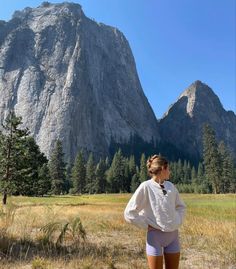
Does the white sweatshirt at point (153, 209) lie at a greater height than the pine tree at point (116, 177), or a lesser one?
lesser

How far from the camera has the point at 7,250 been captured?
786cm

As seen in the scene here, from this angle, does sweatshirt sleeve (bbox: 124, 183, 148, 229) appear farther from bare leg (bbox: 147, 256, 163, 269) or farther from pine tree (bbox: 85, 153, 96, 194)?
pine tree (bbox: 85, 153, 96, 194)

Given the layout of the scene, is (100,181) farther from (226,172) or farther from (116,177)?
(226,172)

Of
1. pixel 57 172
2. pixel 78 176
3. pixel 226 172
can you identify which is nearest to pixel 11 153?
pixel 57 172

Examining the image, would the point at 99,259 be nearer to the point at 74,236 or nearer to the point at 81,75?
the point at 74,236

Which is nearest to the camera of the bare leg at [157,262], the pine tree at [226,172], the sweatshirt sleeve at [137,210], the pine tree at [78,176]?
the bare leg at [157,262]

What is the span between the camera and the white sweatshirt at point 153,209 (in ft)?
17.4

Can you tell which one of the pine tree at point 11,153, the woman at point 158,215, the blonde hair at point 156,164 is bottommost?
the woman at point 158,215

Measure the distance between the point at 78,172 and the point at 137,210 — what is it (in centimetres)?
10829

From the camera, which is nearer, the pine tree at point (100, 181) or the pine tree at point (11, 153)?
the pine tree at point (11, 153)

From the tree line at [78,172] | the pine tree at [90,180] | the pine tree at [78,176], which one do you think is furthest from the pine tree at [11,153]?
the pine tree at [90,180]

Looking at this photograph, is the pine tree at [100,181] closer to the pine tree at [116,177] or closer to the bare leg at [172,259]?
the pine tree at [116,177]

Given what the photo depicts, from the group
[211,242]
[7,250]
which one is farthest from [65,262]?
[211,242]

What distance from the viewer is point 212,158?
9700 cm
